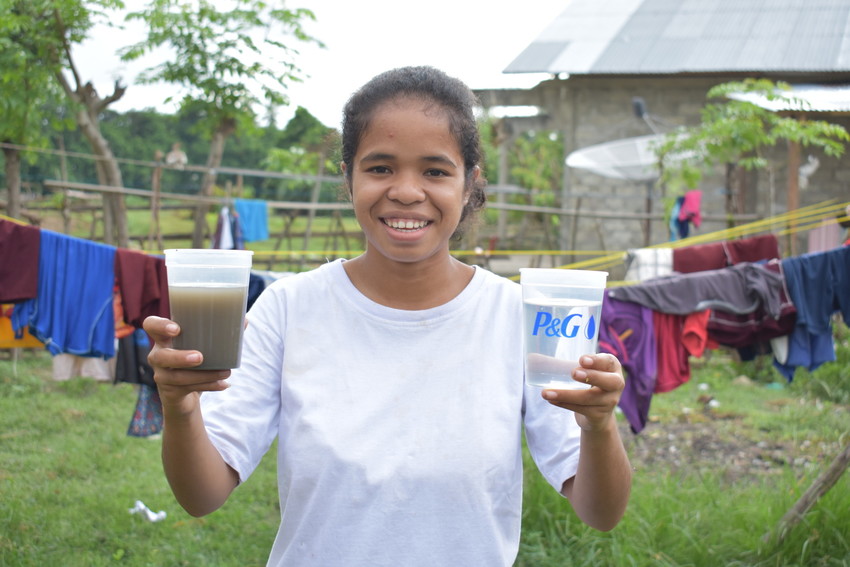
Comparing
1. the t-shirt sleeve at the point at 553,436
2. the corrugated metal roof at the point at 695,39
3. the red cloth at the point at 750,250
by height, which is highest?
the corrugated metal roof at the point at 695,39

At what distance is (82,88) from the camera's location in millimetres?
6734

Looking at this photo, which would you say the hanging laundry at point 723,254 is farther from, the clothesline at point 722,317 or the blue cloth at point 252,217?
the blue cloth at point 252,217

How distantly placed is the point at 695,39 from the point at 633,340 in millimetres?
10463

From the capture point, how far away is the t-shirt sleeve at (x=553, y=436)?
1.56 metres

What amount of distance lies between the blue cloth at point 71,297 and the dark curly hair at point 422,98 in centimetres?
277

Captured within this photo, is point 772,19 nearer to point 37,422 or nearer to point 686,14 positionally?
point 686,14

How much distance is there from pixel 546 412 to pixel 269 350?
566mm

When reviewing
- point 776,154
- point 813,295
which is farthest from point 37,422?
point 776,154

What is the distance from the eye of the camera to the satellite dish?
33.7 ft

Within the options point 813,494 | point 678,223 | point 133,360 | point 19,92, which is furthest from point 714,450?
point 19,92

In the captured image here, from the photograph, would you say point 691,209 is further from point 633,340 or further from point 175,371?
point 175,371

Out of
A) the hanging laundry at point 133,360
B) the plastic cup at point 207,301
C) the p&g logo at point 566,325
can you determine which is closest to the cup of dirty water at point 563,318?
the p&g logo at point 566,325

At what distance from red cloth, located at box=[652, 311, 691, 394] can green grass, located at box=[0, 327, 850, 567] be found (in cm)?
55

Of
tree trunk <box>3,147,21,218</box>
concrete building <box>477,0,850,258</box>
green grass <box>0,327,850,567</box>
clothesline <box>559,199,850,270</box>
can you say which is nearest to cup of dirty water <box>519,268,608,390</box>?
green grass <box>0,327,850,567</box>
